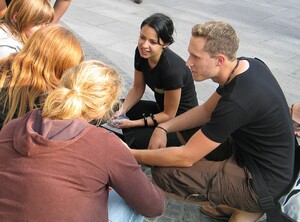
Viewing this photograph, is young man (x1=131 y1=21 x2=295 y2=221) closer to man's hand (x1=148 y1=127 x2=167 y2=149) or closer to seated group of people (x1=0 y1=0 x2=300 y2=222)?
seated group of people (x1=0 y1=0 x2=300 y2=222)

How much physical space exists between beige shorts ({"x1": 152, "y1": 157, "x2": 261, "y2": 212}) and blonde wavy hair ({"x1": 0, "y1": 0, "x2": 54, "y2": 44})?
4.45ft

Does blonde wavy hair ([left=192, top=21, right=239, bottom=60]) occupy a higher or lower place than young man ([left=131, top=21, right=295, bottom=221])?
higher

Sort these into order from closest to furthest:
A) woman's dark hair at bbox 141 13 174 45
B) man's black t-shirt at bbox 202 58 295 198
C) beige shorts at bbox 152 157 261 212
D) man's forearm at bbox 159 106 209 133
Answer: man's black t-shirt at bbox 202 58 295 198 → beige shorts at bbox 152 157 261 212 → man's forearm at bbox 159 106 209 133 → woman's dark hair at bbox 141 13 174 45

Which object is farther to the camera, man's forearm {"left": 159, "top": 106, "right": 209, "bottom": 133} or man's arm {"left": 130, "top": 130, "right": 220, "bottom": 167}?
man's forearm {"left": 159, "top": 106, "right": 209, "bottom": 133}

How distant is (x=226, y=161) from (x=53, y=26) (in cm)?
136

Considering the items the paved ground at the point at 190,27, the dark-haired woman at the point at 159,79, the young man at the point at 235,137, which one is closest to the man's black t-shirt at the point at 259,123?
the young man at the point at 235,137

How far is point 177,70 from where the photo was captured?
3.00 m

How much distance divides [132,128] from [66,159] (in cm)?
169

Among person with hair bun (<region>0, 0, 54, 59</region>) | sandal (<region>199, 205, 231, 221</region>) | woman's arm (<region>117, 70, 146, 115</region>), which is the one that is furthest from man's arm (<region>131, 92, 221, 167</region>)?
person with hair bun (<region>0, 0, 54, 59</region>)

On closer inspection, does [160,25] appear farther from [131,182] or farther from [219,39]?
[131,182]

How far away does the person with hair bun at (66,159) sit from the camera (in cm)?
147

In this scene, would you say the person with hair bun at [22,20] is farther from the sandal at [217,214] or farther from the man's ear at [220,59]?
the sandal at [217,214]

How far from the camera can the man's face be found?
2.31 m

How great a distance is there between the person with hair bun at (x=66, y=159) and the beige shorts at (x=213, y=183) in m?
0.78
